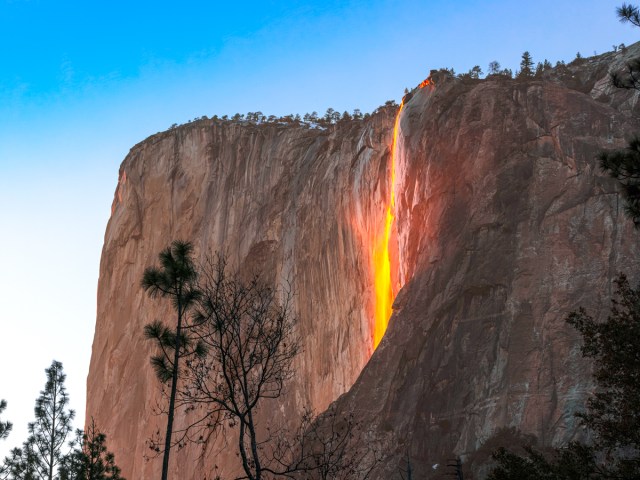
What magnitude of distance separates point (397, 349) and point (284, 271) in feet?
69.8

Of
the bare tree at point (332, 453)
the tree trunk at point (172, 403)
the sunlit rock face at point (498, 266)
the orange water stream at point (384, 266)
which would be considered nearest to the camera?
the bare tree at point (332, 453)

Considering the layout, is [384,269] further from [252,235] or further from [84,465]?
[84,465]

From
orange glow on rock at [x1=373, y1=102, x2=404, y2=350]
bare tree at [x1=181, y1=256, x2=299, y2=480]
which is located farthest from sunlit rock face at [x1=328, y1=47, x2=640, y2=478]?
bare tree at [x1=181, y1=256, x2=299, y2=480]

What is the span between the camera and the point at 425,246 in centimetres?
4644

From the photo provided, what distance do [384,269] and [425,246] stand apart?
31.6 feet

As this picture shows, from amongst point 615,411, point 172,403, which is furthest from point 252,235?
point 615,411

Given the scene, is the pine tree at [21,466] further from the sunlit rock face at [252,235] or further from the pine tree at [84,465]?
the sunlit rock face at [252,235]

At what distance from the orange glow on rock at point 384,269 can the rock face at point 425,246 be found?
781 mm

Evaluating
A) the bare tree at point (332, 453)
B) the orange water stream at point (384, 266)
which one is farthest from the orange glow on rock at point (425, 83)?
the bare tree at point (332, 453)

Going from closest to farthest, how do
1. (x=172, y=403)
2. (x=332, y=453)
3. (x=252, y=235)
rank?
(x=332, y=453), (x=172, y=403), (x=252, y=235)

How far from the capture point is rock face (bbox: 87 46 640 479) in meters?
39.5

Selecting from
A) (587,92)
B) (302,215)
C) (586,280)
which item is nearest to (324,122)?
(302,215)

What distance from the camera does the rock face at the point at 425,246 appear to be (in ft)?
130

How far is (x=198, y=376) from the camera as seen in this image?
19500mm
